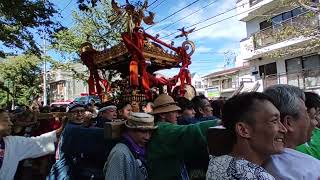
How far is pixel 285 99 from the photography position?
6.95 feet

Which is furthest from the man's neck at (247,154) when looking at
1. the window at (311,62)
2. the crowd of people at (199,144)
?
the window at (311,62)

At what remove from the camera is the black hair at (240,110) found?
1.75 meters

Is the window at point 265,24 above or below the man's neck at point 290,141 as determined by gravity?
above

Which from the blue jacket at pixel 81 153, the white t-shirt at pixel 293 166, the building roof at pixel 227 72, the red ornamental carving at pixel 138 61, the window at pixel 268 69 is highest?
the building roof at pixel 227 72

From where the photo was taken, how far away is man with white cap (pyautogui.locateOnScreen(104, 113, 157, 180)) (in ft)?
9.33

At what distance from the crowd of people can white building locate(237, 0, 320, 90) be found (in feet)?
53.2

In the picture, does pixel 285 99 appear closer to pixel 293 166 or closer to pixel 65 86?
pixel 293 166

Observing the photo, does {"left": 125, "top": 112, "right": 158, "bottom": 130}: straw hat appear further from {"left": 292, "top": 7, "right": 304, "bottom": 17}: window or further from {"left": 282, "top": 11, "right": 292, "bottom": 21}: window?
{"left": 282, "top": 11, "right": 292, "bottom": 21}: window

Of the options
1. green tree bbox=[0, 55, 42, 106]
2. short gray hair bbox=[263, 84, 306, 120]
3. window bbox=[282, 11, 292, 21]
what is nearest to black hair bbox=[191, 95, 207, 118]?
short gray hair bbox=[263, 84, 306, 120]

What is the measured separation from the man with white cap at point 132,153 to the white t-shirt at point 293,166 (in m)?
1.33

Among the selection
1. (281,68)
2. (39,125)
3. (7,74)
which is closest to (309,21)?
(281,68)

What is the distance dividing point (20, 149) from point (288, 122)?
2.75 m

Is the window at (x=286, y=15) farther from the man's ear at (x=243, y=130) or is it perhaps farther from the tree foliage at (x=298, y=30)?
the man's ear at (x=243, y=130)

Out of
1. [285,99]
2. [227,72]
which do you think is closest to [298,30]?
[285,99]
